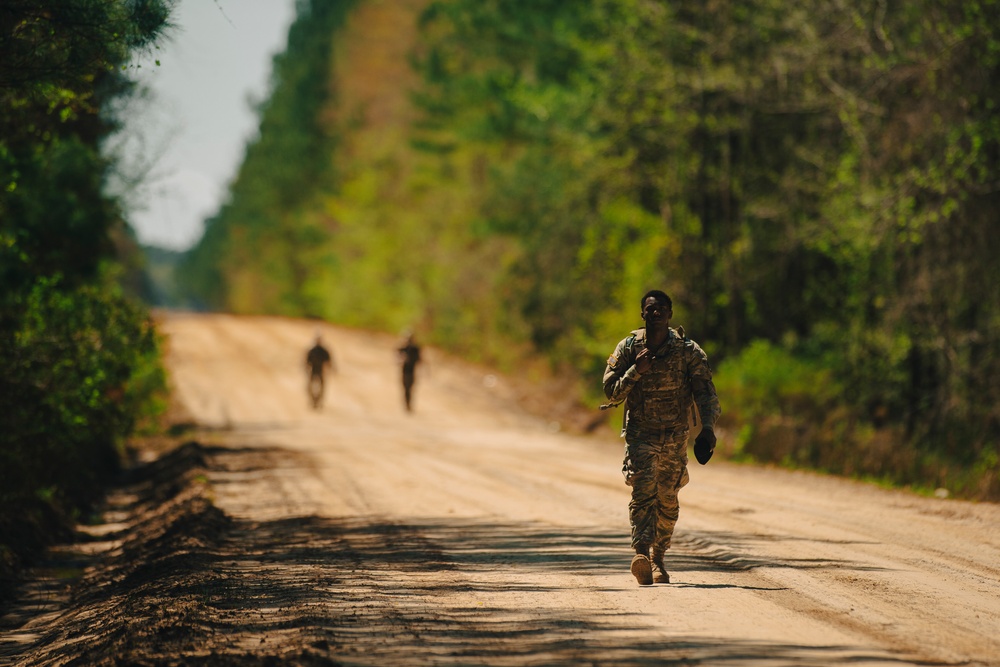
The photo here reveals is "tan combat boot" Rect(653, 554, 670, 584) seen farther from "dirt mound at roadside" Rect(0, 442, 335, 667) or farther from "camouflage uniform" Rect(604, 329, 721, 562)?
"dirt mound at roadside" Rect(0, 442, 335, 667)

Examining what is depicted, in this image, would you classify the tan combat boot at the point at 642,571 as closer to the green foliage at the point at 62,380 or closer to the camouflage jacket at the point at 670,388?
the camouflage jacket at the point at 670,388

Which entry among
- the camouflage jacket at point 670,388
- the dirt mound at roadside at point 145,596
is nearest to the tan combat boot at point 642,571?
the camouflage jacket at point 670,388

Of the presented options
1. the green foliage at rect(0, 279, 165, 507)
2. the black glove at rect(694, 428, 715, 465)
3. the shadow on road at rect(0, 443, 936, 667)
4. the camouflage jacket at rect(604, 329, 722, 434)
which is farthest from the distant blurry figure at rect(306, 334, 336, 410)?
the black glove at rect(694, 428, 715, 465)

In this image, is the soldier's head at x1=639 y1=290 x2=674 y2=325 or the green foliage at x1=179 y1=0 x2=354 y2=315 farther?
the green foliage at x1=179 y1=0 x2=354 y2=315

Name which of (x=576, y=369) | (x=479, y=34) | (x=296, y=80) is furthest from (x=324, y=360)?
(x=296, y=80)

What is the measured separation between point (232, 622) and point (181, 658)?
3.35 feet

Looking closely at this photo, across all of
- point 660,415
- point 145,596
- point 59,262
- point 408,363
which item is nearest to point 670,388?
point 660,415

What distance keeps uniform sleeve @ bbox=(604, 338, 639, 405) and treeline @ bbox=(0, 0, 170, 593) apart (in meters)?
4.60

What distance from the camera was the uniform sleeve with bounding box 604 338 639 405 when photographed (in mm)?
8164

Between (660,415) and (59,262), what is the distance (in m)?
11.4

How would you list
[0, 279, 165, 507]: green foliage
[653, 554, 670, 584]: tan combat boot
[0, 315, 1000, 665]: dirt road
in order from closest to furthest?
[0, 315, 1000, 665]: dirt road, [653, 554, 670, 584]: tan combat boot, [0, 279, 165, 507]: green foliage

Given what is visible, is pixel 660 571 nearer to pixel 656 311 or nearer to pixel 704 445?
pixel 704 445

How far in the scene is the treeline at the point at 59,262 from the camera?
9.09 m

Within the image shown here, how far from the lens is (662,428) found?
8211 millimetres
